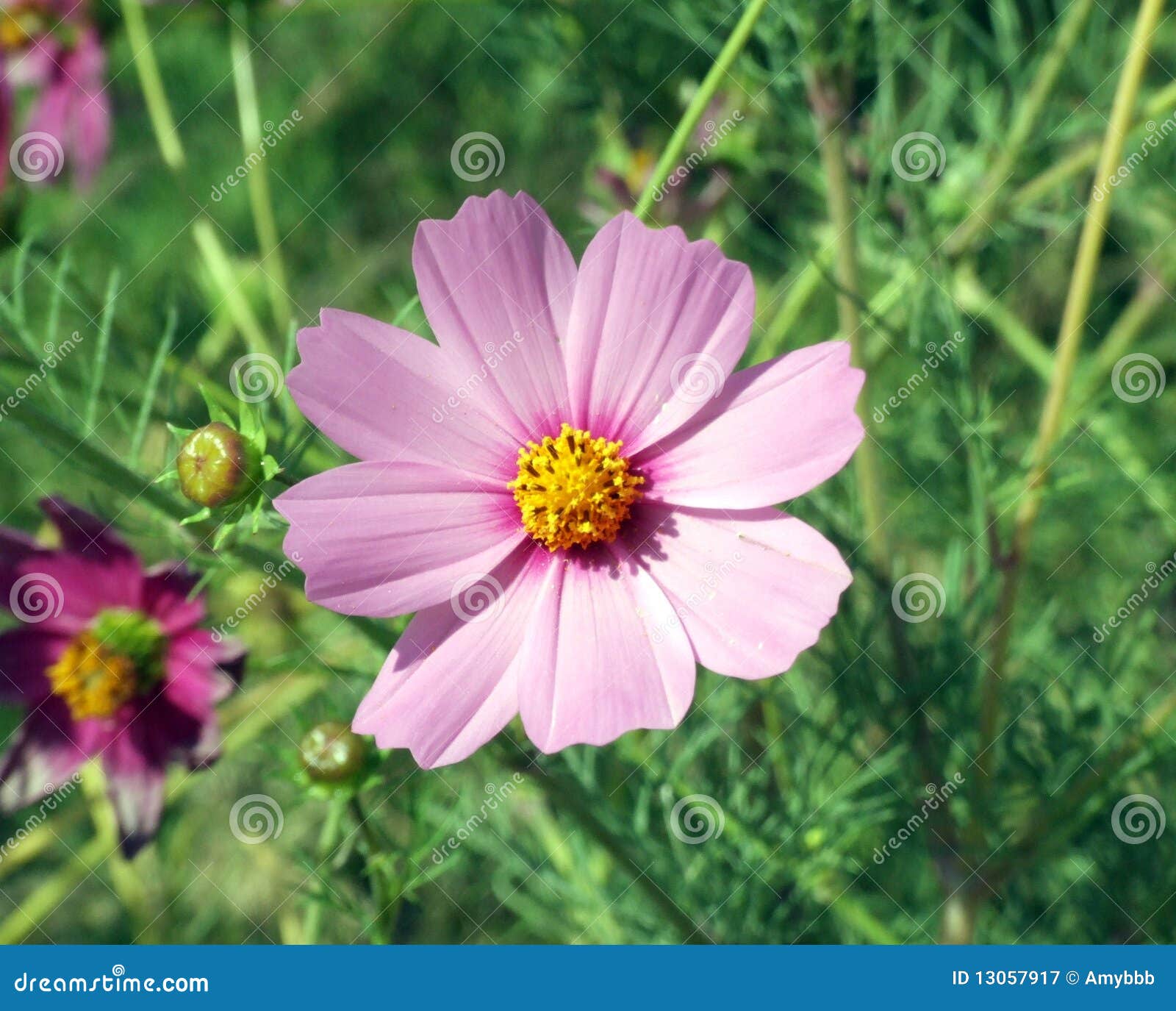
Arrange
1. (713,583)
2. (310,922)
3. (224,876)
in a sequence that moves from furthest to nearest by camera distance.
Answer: (224,876) → (310,922) → (713,583)

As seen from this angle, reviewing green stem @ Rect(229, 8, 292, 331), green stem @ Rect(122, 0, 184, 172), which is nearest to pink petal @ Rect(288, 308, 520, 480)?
green stem @ Rect(229, 8, 292, 331)

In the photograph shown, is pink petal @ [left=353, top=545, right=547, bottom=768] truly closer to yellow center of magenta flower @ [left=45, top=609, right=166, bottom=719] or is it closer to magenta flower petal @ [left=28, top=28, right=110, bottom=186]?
yellow center of magenta flower @ [left=45, top=609, right=166, bottom=719]

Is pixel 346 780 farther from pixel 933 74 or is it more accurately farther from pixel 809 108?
pixel 933 74

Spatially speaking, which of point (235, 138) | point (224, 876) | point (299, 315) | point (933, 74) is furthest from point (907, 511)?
point (235, 138)

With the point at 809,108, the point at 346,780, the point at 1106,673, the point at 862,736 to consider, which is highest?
the point at 809,108

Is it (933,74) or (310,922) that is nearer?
(310,922)
